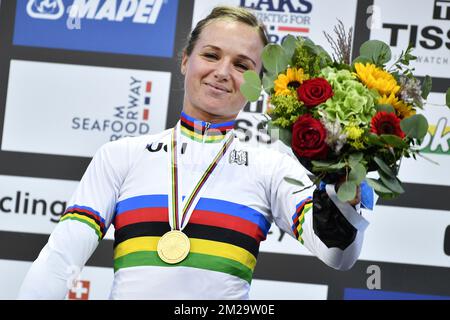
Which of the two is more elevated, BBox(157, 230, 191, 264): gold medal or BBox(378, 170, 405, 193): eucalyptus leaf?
BBox(378, 170, 405, 193): eucalyptus leaf

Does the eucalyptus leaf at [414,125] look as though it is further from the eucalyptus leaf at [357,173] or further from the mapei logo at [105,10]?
the mapei logo at [105,10]

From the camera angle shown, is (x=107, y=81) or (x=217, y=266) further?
(x=107, y=81)

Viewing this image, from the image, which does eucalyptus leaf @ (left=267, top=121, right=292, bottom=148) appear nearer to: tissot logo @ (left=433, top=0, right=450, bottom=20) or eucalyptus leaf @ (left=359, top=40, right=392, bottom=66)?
eucalyptus leaf @ (left=359, top=40, right=392, bottom=66)

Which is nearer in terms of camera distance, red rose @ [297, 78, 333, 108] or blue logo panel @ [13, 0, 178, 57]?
red rose @ [297, 78, 333, 108]

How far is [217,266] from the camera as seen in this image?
218 centimetres

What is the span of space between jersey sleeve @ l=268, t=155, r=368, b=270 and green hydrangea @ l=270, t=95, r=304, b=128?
0.48 ft

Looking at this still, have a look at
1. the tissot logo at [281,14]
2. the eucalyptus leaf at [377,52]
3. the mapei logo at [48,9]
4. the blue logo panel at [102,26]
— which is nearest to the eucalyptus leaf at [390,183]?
the eucalyptus leaf at [377,52]

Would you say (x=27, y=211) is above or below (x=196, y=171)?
below

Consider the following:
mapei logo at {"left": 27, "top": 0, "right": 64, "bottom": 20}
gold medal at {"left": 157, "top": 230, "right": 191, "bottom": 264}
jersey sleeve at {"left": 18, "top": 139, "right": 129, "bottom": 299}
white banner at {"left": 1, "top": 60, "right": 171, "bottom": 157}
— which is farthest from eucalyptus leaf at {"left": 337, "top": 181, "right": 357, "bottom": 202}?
mapei logo at {"left": 27, "top": 0, "right": 64, "bottom": 20}

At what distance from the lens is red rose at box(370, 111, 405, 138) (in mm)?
1820

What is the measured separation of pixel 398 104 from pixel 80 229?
3.17ft
